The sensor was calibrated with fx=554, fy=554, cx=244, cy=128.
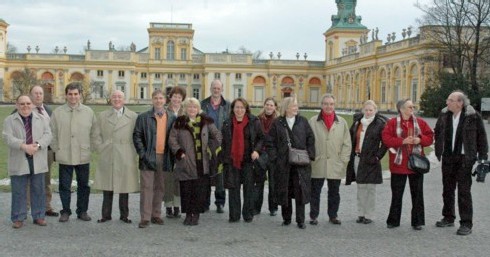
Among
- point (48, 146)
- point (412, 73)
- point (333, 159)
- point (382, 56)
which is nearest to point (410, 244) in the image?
point (333, 159)

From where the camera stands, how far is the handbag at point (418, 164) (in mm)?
7199

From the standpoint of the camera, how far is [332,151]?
764cm

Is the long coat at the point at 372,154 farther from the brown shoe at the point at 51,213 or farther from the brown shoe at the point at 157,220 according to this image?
the brown shoe at the point at 51,213

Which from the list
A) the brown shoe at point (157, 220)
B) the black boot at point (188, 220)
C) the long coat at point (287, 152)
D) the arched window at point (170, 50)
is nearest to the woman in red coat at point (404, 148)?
the long coat at point (287, 152)

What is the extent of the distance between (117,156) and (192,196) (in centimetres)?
114

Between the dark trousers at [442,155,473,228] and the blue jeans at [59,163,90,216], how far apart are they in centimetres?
487

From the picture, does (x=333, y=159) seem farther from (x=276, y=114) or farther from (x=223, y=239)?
(x=223, y=239)

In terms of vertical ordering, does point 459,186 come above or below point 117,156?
below

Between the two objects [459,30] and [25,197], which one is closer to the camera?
[25,197]

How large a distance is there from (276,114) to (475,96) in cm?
3147

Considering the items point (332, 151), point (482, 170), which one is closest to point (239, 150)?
point (332, 151)

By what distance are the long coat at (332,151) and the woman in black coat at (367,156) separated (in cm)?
23

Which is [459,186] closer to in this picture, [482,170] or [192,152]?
[482,170]

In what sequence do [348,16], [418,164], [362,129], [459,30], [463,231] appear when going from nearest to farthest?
[463,231]
[418,164]
[362,129]
[459,30]
[348,16]
